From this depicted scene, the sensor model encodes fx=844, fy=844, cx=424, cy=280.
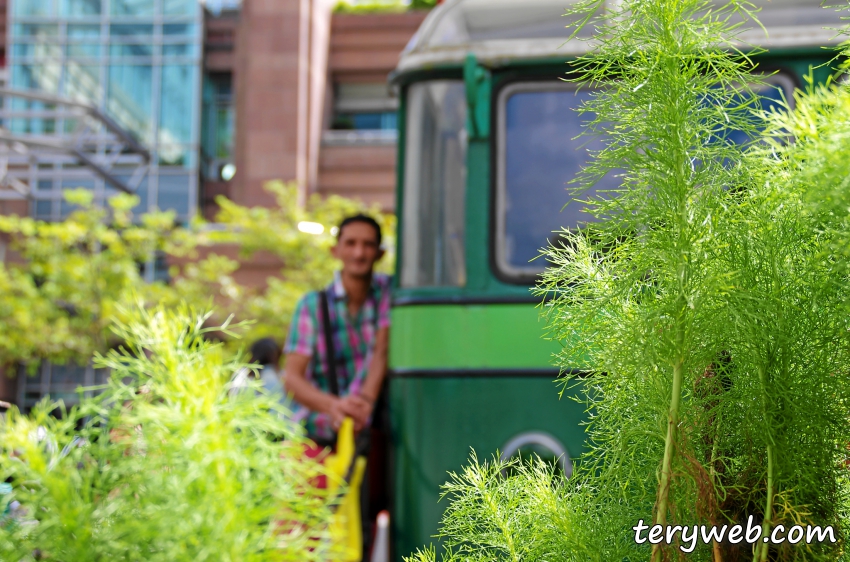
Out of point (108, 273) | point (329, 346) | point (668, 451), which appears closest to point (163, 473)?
point (668, 451)

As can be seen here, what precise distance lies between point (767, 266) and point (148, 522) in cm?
51

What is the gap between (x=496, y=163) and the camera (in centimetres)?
348

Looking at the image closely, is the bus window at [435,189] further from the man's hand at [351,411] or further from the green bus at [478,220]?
the man's hand at [351,411]

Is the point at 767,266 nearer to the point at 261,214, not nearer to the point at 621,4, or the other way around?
the point at 621,4

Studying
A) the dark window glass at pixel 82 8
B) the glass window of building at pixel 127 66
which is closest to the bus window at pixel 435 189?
the glass window of building at pixel 127 66

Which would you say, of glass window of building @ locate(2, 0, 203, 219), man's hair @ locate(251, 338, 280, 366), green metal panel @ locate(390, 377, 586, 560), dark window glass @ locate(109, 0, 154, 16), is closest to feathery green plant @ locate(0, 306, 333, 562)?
green metal panel @ locate(390, 377, 586, 560)

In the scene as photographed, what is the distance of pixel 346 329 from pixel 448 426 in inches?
31.3

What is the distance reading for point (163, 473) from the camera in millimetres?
491

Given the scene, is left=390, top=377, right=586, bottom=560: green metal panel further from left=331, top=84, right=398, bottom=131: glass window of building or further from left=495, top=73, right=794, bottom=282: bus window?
left=331, top=84, right=398, bottom=131: glass window of building

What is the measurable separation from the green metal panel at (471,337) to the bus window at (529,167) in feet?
0.62

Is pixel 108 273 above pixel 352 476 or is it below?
above

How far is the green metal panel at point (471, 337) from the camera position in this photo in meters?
3.25

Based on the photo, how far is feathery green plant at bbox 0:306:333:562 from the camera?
48 cm

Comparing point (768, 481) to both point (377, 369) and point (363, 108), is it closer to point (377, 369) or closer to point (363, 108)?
point (377, 369)
